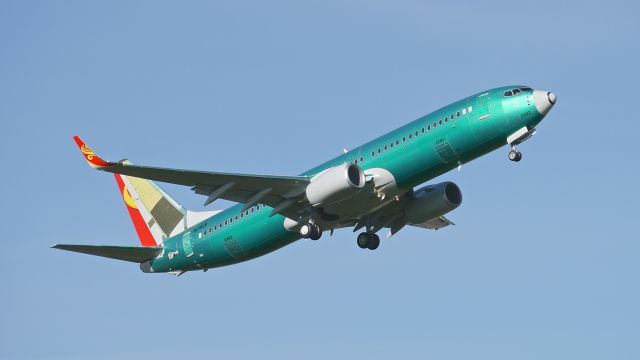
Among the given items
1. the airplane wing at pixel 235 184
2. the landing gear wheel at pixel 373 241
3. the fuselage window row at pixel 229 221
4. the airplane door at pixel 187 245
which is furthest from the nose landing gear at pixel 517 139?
the airplane door at pixel 187 245

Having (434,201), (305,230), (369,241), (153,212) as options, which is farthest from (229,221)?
(434,201)

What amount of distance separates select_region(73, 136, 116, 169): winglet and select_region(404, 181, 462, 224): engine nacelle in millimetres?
16034

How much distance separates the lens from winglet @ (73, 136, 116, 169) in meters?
48.8

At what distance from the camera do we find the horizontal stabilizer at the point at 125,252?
55.3 metres

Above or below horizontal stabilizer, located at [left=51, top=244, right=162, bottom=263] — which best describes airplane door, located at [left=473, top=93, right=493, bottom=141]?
above

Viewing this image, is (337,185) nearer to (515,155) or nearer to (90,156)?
(515,155)

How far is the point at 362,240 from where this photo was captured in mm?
58062

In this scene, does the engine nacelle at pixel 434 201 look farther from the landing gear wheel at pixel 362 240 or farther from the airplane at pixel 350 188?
the landing gear wheel at pixel 362 240

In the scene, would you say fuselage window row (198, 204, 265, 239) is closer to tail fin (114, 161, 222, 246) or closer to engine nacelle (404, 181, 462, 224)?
tail fin (114, 161, 222, 246)

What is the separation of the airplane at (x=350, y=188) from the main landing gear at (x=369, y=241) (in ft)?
0.20

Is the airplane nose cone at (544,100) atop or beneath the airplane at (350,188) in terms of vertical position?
atop

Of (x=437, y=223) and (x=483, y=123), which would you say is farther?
(x=437, y=223)

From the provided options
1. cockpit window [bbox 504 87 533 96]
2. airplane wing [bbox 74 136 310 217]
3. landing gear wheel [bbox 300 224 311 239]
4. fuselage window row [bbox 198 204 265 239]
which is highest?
cockpit window [bbox 504 87 533 96]

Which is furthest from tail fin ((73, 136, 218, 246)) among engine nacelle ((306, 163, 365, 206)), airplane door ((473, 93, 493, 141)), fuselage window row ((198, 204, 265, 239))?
airplane door ((473, 93, 493, 141))
